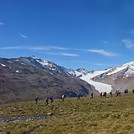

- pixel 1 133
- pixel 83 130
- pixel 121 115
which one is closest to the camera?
pixel 83 130

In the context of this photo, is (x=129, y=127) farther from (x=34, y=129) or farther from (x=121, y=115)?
(x=34, y=129)

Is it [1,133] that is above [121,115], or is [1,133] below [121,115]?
below

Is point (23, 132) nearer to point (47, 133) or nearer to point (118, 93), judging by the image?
point (47, 133)

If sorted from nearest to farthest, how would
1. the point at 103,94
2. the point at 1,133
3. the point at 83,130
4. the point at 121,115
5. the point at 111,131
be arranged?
the point at 111,131
the point at 83,130
the point at 1,133
the point at 121,115
the point at 103,94

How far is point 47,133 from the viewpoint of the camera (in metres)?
20.4

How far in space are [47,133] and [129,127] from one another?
7.93 metres

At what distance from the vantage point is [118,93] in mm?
76938

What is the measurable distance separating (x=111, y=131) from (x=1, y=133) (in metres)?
11.4

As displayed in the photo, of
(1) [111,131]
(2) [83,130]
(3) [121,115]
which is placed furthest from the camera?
(3) [121,115]

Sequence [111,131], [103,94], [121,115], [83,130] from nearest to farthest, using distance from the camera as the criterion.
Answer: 1. [111,131]
2. [83,130]
3. [121,115]
4. [103,94]

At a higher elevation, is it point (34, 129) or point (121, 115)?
point (121, 115)

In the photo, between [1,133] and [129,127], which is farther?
[1,133]

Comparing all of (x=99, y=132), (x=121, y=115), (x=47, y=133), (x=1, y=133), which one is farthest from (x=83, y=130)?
(x=1, y=133)

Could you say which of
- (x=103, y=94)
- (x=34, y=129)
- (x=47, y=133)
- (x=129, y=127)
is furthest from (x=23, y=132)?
(x=103, y=94)
